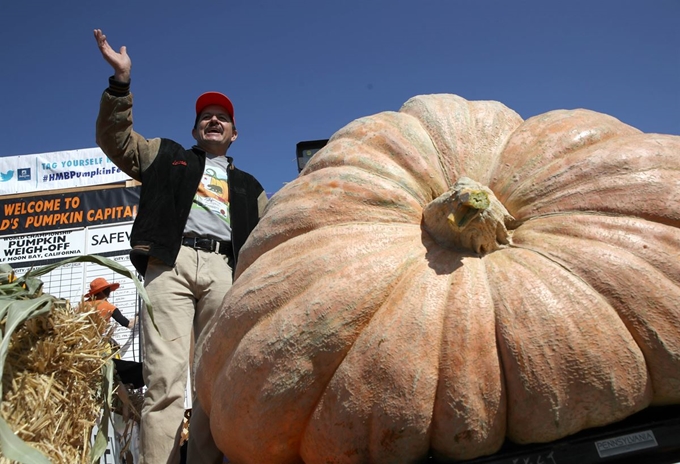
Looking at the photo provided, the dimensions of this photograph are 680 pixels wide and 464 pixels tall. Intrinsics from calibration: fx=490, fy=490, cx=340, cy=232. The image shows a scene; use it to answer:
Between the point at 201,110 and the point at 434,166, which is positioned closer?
the point at 434,166

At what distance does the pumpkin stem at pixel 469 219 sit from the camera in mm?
1523

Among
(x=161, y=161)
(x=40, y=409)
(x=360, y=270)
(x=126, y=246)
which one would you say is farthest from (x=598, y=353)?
(x=126, y=246)

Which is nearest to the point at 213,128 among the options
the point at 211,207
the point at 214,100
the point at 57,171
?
the point at 214,100

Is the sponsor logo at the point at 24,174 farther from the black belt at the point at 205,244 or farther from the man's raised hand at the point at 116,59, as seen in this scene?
the black belt at the point at 205,244

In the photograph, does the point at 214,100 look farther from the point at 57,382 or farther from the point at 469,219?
the point at 469,219

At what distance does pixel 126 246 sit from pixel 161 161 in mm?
5419

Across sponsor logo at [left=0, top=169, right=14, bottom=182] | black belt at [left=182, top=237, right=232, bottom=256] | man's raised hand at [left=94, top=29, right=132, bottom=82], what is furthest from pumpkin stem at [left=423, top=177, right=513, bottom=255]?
sponsor logo at [left=0, top=169, right=14, bottom=182]

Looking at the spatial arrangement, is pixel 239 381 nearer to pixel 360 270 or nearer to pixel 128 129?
pixel 360 270

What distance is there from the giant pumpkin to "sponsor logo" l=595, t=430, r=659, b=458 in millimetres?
64

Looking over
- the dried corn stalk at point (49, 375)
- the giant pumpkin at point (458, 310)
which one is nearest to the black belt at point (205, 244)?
the dried corn stalk at point (49, 375)

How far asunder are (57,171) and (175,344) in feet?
24.7

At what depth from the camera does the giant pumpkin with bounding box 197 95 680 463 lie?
134 cm

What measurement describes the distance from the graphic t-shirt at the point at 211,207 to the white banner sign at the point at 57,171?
595 cm

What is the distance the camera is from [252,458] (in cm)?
157
